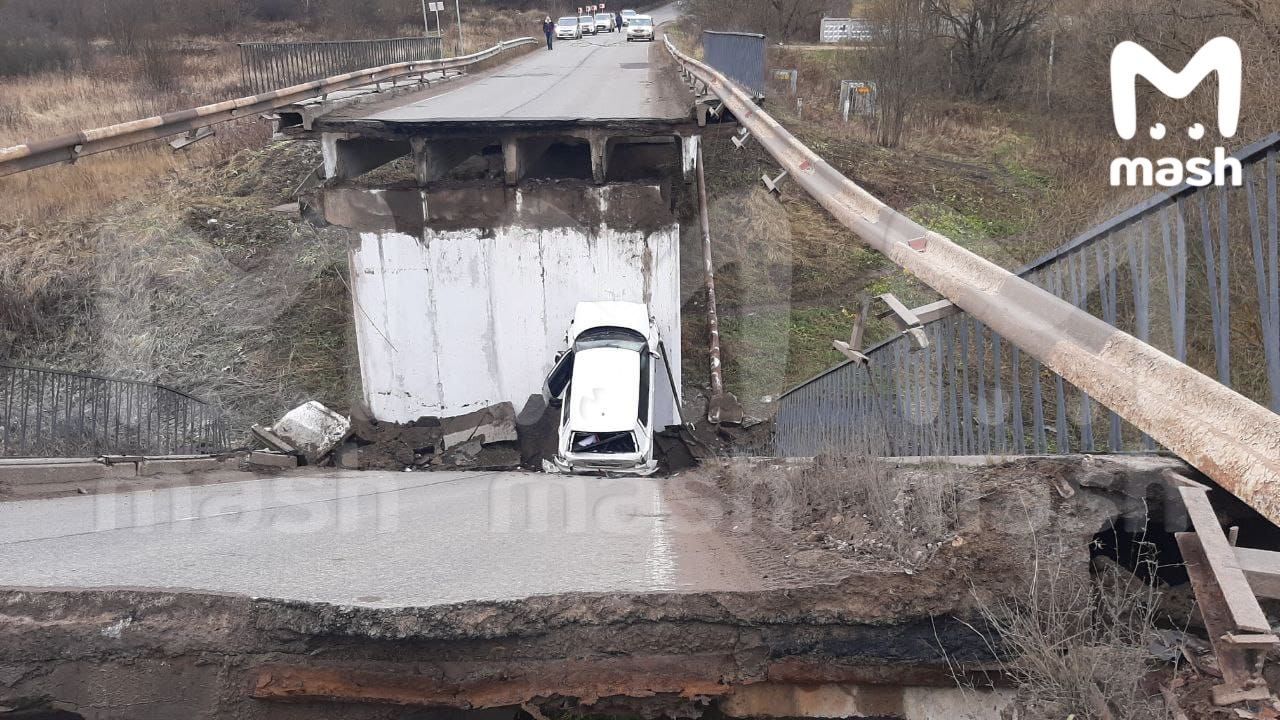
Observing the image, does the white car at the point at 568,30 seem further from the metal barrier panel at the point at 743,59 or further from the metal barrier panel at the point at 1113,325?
the metal barrier panel at the point at 1113,325

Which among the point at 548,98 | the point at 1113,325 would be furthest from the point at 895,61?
the point at 1113,325

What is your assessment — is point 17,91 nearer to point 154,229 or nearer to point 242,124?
point 242,124

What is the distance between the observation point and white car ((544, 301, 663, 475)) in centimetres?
1020

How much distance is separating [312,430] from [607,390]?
3.89 metres

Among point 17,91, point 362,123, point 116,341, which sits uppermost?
point 17,91

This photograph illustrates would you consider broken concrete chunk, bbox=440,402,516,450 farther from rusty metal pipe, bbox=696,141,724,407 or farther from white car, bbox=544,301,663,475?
rusty metal pipe, bbox=696,141,724,407

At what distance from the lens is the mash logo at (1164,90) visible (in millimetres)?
11844

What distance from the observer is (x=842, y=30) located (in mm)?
38781

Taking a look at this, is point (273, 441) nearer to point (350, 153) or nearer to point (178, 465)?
point (178, 465)

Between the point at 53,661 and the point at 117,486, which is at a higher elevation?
the point at 53,661

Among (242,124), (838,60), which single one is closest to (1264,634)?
(242,124)

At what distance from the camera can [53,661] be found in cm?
333

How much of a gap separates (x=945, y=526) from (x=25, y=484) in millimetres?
6948

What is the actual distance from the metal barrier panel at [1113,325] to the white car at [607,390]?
255cm
